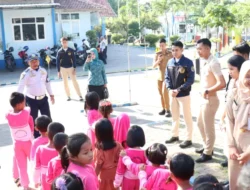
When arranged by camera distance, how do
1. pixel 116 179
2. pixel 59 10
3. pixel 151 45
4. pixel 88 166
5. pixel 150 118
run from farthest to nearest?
pixel 151 45 < pixel 59 10 < pixel 150 118 < pixel 116 179 < pixel 88 166

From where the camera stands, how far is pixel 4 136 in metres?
7.14

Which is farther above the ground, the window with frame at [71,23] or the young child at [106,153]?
the window with frame at [71,23]

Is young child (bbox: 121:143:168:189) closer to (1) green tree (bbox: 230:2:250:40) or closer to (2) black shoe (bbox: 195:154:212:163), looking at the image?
(2) black shoe (bbox: 195:154:212:163)

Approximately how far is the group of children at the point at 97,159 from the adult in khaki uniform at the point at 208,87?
1354 mm

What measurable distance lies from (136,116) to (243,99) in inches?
202

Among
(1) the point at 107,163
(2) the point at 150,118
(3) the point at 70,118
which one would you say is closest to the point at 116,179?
(1) the point at 107,163

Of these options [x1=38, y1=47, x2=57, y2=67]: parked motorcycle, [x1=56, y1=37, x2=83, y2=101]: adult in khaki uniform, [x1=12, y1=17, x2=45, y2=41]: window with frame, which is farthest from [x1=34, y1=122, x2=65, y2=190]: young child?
[x1=12, y1=17, x2=45, y2=41]: window with frame

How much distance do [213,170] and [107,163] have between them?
1891 mm

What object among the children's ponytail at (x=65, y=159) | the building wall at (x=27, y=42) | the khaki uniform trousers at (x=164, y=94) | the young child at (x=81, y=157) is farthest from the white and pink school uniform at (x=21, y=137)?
the building wall at (x=27, y=42)

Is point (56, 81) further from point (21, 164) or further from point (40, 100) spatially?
point (21, 164)

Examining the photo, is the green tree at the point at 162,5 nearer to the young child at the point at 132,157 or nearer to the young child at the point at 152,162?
the young child at the point at 132,157

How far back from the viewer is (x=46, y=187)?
3.63m

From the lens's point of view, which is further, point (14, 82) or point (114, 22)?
point (114, 22)

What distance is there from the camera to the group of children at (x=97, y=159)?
2652 mm
